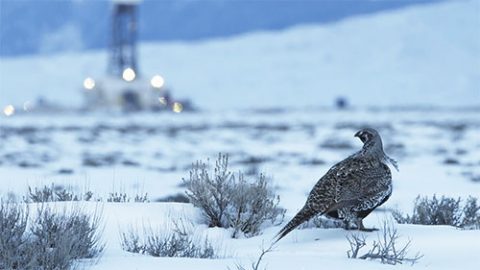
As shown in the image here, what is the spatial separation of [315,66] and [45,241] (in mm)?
111938

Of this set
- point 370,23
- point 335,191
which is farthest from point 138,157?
point 370,23

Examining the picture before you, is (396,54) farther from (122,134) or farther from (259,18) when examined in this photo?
(122,134)

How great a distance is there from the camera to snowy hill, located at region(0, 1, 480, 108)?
353 feet

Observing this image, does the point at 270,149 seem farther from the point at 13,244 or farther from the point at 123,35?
the point at 123,35

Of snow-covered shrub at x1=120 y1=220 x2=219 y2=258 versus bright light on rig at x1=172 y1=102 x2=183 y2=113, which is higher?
bright light on rig at x1=172 y1=102 x2=183 y2=113

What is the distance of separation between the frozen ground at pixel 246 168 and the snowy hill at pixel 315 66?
208ft

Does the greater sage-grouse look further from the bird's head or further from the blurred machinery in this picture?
the blurred machinery

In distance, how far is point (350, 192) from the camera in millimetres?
7871

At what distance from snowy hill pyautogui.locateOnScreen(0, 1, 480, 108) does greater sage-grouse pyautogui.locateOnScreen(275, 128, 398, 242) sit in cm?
9312

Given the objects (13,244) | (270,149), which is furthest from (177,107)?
(13,244)

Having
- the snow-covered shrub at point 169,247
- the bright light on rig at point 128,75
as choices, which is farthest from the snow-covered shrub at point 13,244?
the bright light on rig at point 128,75

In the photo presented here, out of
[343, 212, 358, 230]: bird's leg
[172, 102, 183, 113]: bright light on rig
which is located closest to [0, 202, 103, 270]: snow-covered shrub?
[343, 212, 358, 230]: bird's leg

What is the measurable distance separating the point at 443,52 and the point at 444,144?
94.6 meters

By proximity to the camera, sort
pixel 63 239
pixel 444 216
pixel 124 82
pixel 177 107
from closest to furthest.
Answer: pixel 63 239 → pixel 444 216 → pixel 177 107 → pixel 124 82
